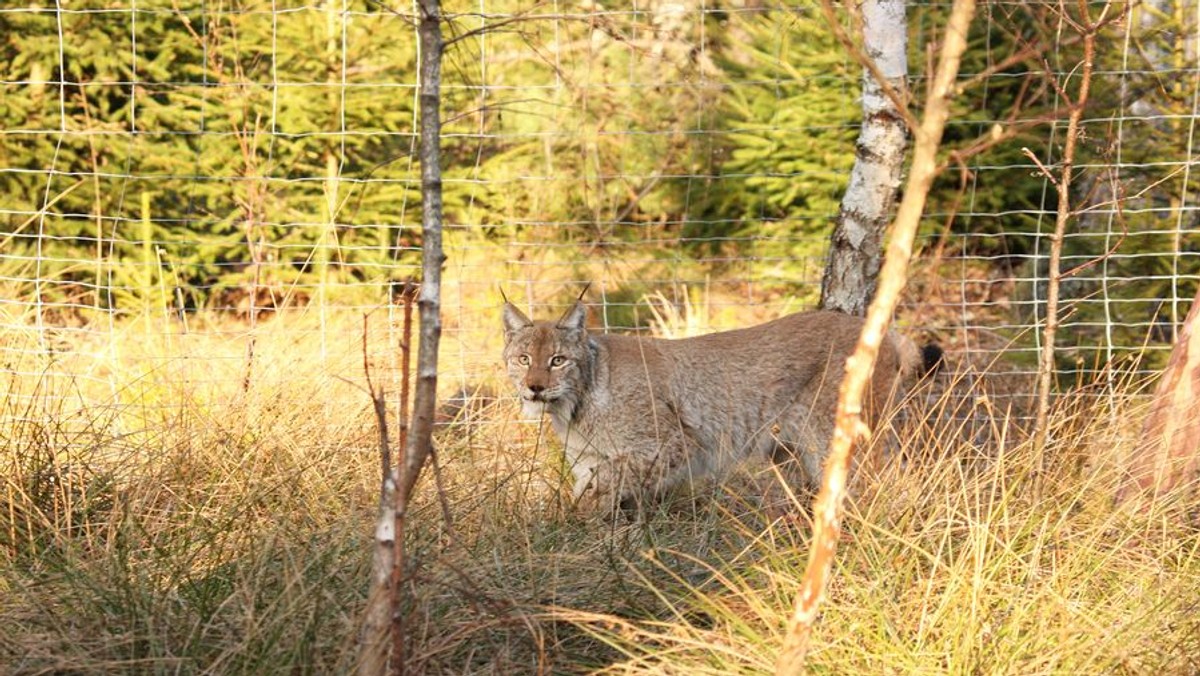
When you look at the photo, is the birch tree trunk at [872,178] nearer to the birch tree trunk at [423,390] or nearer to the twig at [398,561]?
the birch tree trunk at [423,390]

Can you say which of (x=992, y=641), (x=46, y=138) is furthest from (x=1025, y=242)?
(x=46, y=138)

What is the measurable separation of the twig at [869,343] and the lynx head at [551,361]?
2.55m

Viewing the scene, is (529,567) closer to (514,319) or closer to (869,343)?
(869,343)

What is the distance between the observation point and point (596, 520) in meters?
4.43

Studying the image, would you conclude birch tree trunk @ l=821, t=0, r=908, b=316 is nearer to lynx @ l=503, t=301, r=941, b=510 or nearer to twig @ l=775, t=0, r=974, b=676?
lynx @ l=503, t=301, r=941, b=510

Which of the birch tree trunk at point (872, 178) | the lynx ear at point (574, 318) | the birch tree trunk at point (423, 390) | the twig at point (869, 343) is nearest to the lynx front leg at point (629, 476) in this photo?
the lynx ear at point (574, 318)

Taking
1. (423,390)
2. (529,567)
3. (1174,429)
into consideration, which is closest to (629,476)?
(529,567)

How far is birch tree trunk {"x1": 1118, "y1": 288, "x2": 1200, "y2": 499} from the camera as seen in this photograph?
168 inches

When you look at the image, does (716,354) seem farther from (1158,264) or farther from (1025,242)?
(1025,242)

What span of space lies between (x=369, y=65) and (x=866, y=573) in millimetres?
5633

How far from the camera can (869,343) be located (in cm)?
271

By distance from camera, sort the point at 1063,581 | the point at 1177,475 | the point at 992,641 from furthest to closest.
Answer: the point at 1177,475 → the point at 1063,581 → the point at 992,641

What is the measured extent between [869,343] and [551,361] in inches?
104

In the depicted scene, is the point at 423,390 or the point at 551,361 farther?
the point at 551,361
